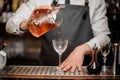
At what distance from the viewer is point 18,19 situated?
7.61ft

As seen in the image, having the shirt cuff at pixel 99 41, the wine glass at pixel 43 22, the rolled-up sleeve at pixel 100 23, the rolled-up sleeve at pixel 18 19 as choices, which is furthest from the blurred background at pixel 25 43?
the wine glass at pixel 43 22

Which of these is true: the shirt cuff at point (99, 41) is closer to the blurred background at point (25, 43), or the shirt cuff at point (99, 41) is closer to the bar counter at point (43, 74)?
the bar counter at point (43, 74)

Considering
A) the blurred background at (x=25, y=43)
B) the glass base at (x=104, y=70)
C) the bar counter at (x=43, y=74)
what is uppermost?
Answer: the bar counter at (x=43, y=74)

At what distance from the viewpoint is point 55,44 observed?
197 cm

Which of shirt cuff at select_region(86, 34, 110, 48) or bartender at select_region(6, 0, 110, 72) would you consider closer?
shirt cuff at select_region(86, 34, 110, 48)

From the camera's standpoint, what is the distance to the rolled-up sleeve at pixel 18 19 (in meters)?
2.26

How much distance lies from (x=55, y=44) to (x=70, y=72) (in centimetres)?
22

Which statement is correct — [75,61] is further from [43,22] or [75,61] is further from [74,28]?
[74,28]

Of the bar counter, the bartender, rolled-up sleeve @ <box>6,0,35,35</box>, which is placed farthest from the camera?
the bartender

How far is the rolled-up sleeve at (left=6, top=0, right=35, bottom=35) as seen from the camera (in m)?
2.26

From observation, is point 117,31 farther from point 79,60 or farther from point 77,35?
point 79,60

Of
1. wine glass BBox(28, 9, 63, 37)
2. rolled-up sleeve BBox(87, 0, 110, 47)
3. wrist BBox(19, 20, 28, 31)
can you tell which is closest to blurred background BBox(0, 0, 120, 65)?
rolled-up sleeve BBox(87, 0, 110, 47)

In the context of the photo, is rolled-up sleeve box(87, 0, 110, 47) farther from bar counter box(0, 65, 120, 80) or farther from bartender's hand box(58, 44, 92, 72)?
bar counter box(0, 65, 120, 80)

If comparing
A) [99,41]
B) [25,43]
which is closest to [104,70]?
[99,41]
